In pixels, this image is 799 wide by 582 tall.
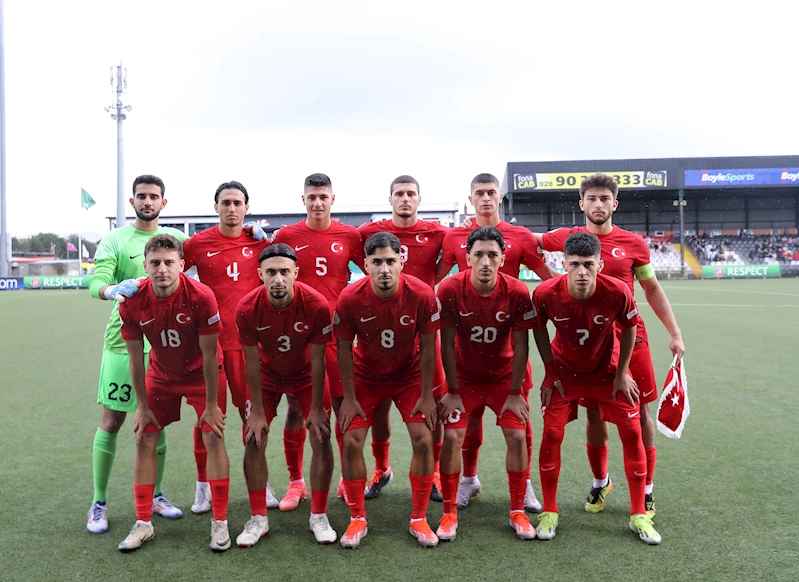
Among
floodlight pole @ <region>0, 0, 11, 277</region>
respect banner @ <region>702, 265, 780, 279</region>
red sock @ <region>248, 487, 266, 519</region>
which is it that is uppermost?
floodlight pole @ <region>0, 0, 11, 277</region>

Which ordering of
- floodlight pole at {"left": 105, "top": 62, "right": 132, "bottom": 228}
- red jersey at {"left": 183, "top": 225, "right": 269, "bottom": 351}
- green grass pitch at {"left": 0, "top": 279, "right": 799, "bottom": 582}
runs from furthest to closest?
floodlight pole at {"left": 105, "top": 62, "right": 132, "bottom": 228}, red jersey at {"left": 183, "top": 225, "right": 269, "bottom": 351}, green grass pitch at {"left": 0, "top": 279, "right": 799, "bottom": 582}

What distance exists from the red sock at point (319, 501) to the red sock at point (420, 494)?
55cm

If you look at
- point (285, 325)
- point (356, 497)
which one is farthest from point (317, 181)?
point (356, 497)

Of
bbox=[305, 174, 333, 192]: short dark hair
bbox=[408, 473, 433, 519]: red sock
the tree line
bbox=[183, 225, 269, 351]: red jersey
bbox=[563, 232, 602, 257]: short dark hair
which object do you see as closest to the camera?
bbox=[563, 232, 602, 257]: short dark hair

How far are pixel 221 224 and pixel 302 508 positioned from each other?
2051 millimetres

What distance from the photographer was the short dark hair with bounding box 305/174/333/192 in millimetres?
4465

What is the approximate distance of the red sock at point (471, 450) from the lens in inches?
172

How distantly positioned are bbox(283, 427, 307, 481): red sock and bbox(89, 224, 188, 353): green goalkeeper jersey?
114cm

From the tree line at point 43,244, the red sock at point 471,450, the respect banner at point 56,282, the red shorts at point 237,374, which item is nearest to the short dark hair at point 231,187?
the red shorts at point 237,374

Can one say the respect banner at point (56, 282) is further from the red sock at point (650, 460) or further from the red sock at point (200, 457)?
the red sock at point (650, 460)

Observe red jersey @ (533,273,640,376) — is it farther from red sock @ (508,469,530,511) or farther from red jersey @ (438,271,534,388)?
red sock @ (508,469,530,511)

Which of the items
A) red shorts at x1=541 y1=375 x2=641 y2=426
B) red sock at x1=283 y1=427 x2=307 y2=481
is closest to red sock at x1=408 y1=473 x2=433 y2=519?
red shorts at x1=541 y1=375 x2=641 y2=426

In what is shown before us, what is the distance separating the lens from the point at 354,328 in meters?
3.88

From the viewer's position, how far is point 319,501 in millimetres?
3838
